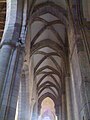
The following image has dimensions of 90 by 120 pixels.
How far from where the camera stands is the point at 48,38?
1588 centimetres

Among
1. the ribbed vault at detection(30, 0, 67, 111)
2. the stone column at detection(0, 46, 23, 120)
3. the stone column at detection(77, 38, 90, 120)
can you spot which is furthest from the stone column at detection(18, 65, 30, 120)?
the stone column at detection(0, 46, 23, 120)

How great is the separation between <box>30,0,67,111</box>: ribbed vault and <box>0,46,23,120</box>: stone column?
18.5 feet

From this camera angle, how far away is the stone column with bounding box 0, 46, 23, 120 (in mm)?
5653

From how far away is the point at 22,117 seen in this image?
45.0ft

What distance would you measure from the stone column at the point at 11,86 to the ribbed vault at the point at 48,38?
18.5ft

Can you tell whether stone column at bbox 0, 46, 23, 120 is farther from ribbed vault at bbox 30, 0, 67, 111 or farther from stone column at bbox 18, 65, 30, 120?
stone column at bbox 18, 65, 30, 120

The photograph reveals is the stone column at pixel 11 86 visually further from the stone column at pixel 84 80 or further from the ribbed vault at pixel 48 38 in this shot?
the ribbed vault at pixel 48 38

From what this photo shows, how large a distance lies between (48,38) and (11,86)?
10159 millimetres

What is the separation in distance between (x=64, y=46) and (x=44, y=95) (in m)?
11.2

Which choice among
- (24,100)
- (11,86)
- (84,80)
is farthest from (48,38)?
(11,86)

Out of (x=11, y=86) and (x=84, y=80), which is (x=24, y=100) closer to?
(x=84, y=80)

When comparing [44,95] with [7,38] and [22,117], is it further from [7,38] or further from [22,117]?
[7,38]

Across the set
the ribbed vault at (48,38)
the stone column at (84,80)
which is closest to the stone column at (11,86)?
the stone column at (84,80)

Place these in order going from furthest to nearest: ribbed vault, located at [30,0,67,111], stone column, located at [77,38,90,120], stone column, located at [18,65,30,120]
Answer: stone column, located at [18,65,30,120]
ribbed vault, located at [30,0,67,111]
stone column, located at [77,38,90,120]
